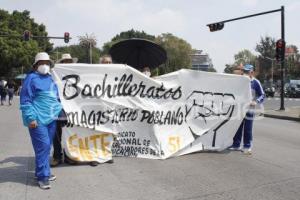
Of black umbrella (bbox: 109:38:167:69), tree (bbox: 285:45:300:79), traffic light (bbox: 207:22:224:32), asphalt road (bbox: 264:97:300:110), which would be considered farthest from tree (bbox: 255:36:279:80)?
black umbrella (bbox: 109:38:167:69)

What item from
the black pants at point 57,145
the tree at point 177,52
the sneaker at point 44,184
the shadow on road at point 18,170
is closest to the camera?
the sneaker at point 44,184

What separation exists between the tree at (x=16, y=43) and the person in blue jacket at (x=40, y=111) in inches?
2022

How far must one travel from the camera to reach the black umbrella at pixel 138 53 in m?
10.8

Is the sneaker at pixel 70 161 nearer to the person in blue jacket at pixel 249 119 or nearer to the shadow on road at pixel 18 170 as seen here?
the shadow on road at pixel 18 170

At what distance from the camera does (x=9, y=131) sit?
40.7 feet

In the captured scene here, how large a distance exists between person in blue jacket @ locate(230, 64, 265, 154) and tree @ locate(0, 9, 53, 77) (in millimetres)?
49647

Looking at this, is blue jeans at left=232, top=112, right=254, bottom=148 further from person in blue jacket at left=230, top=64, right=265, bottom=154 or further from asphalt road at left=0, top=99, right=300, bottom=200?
asphalt road at left=0, top=99, right=300, bottom=200

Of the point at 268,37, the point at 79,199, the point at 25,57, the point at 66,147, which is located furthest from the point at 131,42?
the point at 268,37

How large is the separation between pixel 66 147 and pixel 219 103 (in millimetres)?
3197

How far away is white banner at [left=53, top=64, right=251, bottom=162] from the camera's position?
748 centimetres

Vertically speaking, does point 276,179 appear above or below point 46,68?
below

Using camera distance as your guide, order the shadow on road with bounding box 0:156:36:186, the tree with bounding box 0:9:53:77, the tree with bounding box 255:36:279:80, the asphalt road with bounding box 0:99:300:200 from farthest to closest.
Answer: the tree with bounding box 255:36:279:80 → the tree with bounding box 0:9:53:77 → the shadow on road with bounding box 0:156:36:186 → the asphalt road with bounding box 0:99:300:200

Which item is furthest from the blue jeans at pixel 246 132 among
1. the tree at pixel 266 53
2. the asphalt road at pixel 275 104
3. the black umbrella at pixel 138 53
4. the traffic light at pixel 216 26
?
the tree at pixel 266 53

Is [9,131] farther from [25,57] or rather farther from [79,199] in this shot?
[25,57]
